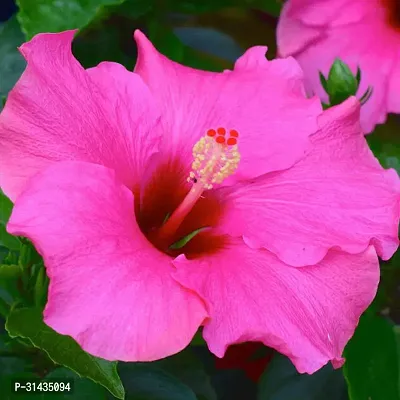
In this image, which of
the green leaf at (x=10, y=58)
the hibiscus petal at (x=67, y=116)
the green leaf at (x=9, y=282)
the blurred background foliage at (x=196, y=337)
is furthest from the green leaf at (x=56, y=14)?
the green leaf at (x=9, y=282)

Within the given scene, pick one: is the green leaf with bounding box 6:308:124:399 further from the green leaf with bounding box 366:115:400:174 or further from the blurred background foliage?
the green leaf with bounding box 366:115:400:174

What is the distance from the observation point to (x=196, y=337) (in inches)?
40.4

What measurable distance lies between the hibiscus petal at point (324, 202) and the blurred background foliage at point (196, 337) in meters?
0.24

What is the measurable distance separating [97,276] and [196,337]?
0.37 meters

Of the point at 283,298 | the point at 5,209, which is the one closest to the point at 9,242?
the point at 5,209

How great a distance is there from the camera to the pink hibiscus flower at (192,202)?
0.69 meters

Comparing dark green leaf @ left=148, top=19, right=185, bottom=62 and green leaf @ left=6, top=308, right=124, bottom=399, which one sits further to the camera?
dark green leaf @ left=148, top=19, right=185, bottom=62

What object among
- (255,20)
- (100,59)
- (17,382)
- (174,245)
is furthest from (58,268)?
(255,20)

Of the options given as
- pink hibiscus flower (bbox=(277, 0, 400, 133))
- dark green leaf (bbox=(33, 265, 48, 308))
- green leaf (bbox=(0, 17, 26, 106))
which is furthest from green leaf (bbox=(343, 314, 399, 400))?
green leaf (bbox=(0, 17, 26, 106))

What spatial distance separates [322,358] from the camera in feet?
2.51

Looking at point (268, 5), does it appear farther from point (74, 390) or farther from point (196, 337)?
point (74, 390)

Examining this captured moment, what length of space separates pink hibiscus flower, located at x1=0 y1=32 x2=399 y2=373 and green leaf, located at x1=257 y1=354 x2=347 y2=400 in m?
0.33

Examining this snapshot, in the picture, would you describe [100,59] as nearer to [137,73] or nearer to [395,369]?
[137,73]

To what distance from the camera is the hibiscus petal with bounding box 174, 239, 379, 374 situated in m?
0.74
